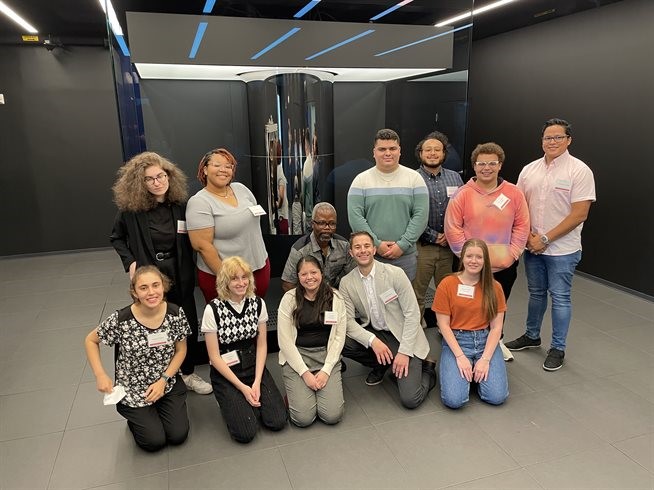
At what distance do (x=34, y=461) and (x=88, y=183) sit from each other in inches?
176

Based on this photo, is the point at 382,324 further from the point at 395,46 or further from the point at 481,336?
the point at 395,46

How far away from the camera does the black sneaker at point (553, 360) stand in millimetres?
2951

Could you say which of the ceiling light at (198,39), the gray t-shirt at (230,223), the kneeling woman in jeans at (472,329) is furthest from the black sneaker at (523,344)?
the ceiling light at (198,39)

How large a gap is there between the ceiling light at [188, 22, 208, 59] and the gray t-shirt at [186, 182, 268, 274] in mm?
1079

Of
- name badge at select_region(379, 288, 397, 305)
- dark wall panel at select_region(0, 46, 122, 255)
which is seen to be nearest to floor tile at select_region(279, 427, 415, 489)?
name badge at select_region(379, 288, 397, 305)

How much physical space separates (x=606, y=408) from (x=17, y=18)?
6.10 metres

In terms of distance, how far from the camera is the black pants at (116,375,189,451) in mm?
2215

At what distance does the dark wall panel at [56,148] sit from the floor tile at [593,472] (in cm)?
573

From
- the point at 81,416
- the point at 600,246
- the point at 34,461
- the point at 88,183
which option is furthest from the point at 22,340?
the point at 600,246

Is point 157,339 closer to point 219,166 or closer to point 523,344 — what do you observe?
point 219,166

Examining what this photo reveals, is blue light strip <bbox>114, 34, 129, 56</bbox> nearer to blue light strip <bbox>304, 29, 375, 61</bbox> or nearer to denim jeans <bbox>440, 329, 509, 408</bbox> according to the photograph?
blue light strip <bbox>304, 29, 375, 61</bbox>

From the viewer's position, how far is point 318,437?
2.36 metres

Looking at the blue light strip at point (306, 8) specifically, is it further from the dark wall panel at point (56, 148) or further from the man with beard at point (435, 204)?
the dark wall panel at point (56, 148)

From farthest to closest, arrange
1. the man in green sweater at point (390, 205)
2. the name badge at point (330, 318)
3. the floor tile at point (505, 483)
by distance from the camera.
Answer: the man in green sweater at point (390, 205) → the name badge at point (330, 318) → the floor tile at point (505, 483)
